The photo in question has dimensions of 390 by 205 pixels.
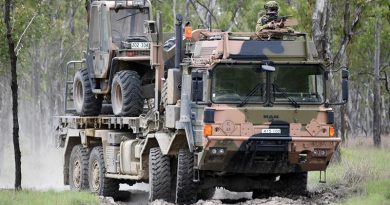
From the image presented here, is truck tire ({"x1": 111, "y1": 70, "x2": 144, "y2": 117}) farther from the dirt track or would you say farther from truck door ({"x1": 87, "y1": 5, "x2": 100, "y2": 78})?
truck door ({"x1": 87, "y1": 5, "x2": 100, "y2": 78})

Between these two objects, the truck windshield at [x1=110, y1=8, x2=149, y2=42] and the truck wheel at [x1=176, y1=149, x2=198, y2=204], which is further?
the truck windshield at [x1=110, y1=8, x2=149, y2=42]

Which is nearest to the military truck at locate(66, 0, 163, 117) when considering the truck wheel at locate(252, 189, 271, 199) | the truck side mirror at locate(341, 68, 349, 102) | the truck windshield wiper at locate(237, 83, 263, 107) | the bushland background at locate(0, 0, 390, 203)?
the truck wheel at locate(252, 189, 271, 199)

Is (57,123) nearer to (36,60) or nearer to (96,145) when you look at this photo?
(96,145)

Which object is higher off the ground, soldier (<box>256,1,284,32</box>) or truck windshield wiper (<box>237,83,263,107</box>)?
soldier (<box>256,1,284,32</box>)

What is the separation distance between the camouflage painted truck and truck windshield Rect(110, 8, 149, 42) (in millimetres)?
4128

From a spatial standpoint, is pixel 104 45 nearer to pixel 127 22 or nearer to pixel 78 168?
pixel 127 22

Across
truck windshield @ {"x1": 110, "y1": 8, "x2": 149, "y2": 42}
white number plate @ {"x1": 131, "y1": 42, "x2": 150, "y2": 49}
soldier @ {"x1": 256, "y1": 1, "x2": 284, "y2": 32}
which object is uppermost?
truck windshield @ {"x1": 110, "y1": 8, "x2": 149, "y2": 42}

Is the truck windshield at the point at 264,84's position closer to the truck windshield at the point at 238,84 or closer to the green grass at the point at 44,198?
the truck windshield at the point at 238,84

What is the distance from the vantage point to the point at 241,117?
55.9 ft

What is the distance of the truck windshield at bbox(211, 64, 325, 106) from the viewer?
17203 mm

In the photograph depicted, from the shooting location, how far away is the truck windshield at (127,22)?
23.1m

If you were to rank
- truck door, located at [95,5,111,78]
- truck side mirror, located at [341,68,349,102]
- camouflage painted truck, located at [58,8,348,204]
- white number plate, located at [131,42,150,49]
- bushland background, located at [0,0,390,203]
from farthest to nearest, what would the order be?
bushland background, located at [0,0,390,203] → truck door, located at [95,5,111,78] → white number plate, located at [131,42,150,49] → camouflage painted truck, located at [58,8,348,204] → truck side mirror, located at [341,68,349,102]

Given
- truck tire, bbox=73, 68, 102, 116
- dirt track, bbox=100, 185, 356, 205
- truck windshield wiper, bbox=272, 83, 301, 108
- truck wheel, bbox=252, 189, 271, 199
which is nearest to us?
truck windshield wiper, bbox=272, 83, 301, 108

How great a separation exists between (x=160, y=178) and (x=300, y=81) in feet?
11.1
